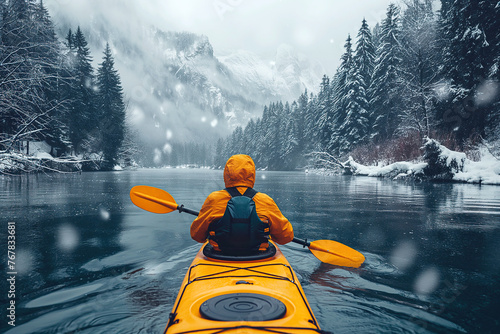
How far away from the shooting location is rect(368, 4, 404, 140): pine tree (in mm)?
29297

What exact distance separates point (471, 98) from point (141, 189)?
20.5 m

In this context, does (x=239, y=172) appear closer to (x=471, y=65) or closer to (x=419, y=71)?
(x=471, y=65)

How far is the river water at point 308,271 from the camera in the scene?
3.12 metres

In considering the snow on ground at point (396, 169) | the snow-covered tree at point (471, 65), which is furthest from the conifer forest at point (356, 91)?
the snow on ground at point (396, 169)

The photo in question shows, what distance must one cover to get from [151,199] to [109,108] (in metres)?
38.5

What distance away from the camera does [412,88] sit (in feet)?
84.5

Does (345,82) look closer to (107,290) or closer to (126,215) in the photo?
(126,215)

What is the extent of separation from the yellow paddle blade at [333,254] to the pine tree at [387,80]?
27.2m

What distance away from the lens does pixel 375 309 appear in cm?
334

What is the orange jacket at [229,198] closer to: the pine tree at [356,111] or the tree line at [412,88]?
the tree line at [412,88]

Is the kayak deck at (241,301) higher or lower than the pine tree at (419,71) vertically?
lower

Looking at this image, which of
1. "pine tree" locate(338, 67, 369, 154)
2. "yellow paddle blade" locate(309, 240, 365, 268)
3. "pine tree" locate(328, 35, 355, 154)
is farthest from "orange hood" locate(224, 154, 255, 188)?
"pine tree" locate(328, 35, 355, 154)

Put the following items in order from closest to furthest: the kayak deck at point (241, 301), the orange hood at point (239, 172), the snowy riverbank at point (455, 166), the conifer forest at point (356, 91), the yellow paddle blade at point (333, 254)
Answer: the kayak deck at point (241, 301) → the orange hood at point (239, 172) → the yellow paddle blade at point (333, 254) → the conifer forest at point (356, 91) → the snowy riverbank at point (455, 166)

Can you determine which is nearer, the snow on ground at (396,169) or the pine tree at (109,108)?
the snow on ground at (396,169)
